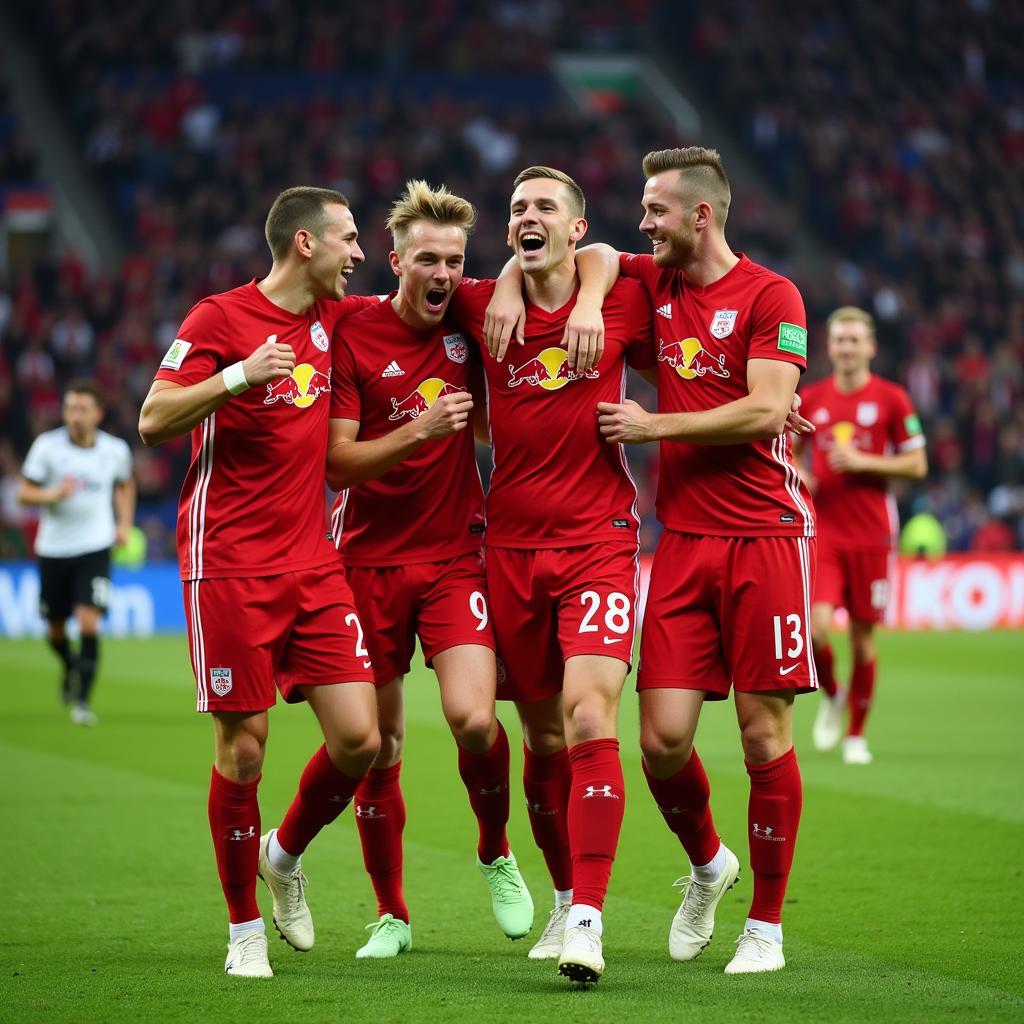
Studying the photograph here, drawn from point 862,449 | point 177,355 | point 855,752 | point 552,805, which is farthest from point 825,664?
point 177,355

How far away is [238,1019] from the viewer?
15.3ft

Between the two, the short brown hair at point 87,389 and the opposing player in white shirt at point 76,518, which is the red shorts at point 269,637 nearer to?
the opposing player in white shirt at point 76,518

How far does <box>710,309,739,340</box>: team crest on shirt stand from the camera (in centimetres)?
560

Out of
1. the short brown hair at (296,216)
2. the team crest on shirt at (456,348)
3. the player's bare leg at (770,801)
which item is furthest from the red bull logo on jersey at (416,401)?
the player's bare leg at (770,801)

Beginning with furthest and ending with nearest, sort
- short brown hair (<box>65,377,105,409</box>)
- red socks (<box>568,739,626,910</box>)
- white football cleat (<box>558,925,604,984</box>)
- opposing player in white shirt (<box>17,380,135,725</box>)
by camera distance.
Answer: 1. short brown hair (<box>65,377,105,409</box>)
2. opposing player in white shirt (<box>17,380,135,725</box>)
3. red socks (<box>568,739,626,910</box>)
4. white football cleat (<box>558,925,604,984</box>)

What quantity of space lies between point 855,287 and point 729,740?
17250 mm

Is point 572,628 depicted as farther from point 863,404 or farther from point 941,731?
point 941,731

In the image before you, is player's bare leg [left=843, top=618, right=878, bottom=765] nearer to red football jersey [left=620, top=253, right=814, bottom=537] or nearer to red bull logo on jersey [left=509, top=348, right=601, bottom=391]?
red football jersey [left=620, top=253, right=814, bottom=537]

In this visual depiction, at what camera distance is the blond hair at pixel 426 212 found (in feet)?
19.0

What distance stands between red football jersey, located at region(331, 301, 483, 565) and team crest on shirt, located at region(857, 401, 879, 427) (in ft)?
17.0

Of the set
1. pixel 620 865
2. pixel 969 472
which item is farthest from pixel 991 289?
pixel 620 865

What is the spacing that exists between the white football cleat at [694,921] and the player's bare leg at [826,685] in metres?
4.54

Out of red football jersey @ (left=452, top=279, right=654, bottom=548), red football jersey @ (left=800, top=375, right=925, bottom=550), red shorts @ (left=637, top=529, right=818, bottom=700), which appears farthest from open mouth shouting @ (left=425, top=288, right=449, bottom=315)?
red football jersey @ (left=800, top=375, right=925, bottom=550)

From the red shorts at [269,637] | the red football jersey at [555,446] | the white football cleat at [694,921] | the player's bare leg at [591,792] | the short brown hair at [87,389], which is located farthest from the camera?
the short brown hair at [87,389]
